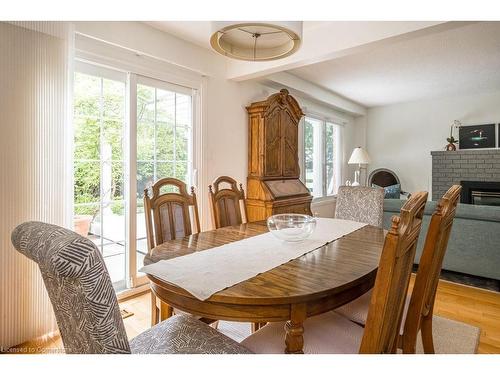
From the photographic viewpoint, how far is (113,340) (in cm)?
70

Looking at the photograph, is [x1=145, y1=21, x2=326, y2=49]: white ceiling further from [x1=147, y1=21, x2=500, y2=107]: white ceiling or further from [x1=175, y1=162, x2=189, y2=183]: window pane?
[x1=175, y1=162, x2=189, y2=183]: window pane

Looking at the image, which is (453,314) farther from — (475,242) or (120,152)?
(120,152)

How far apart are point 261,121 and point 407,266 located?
2.85 meters

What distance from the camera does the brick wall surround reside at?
5.06 meters

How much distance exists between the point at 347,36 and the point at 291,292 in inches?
92.1

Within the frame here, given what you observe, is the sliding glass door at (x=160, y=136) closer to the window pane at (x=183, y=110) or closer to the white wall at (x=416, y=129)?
the window pane at (x=183, y=110)

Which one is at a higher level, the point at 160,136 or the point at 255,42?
the point at 255,42

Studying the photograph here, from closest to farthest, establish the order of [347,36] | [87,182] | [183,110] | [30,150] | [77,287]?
[77,287], [30,150], [87,182], [347,36], [183,110]

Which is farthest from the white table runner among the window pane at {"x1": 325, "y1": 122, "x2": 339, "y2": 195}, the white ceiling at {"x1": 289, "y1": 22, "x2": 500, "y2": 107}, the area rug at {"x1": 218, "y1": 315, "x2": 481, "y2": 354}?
the window pane at {"x1": 325, "y1": 122, "x2": 339, "y2": 195}

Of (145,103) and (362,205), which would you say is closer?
(362,205)

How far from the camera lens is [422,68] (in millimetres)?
3965

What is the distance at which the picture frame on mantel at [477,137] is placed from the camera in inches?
201

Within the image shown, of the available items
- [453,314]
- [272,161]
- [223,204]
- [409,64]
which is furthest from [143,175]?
[409,64]

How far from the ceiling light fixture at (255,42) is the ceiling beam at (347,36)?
46.6 inches
